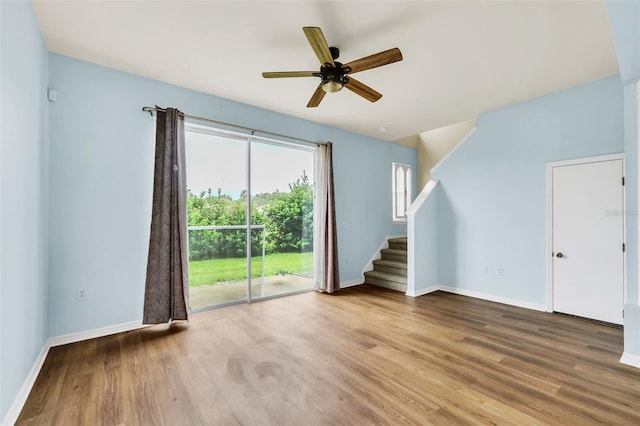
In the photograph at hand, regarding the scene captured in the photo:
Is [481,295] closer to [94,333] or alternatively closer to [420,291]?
[420,291]

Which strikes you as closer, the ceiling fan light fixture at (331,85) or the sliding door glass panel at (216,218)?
the ceiling fan light fixture at (331,85)

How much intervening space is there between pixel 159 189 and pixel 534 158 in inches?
196

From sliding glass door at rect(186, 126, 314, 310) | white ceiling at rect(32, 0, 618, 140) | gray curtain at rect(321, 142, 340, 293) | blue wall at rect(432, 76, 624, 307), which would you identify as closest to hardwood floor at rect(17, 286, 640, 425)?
sliding glass door at rect(186, 126, 314, 310)

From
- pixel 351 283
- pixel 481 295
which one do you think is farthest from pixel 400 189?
pixel 481 295

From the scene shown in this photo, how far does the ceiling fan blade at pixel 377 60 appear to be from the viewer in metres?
2.23

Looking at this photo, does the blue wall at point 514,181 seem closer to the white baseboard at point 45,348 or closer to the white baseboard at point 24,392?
the white baseboard at point 45,348

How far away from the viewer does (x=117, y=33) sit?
8.32 ft

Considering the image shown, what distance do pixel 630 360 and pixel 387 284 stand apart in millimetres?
3098

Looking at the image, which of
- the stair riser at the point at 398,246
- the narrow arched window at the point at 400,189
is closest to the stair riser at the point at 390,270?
the stair riser at the point at 398,246

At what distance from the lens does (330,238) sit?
16.0ft

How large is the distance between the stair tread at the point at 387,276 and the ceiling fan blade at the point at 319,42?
149 inches

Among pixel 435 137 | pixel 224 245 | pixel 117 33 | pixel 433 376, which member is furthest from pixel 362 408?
pixel 435 137

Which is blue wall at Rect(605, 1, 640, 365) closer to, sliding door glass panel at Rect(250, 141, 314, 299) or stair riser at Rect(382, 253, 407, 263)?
stair riser at Rect(382, 253, 407, 263)

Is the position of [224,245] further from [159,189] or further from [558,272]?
[558,272]
